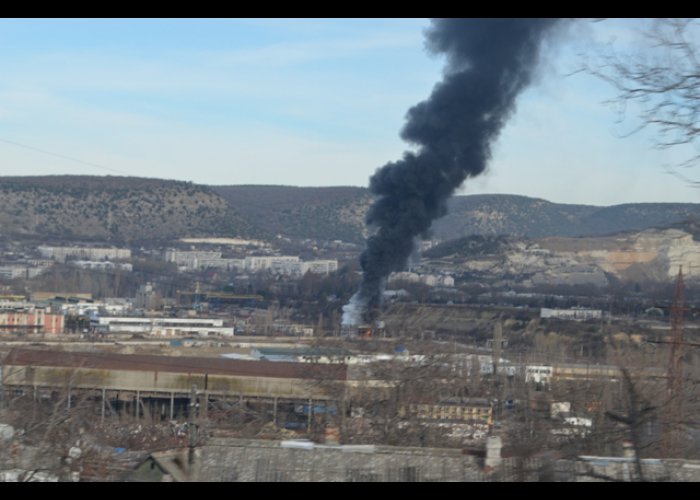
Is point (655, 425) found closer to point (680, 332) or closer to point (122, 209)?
point (680, 332)

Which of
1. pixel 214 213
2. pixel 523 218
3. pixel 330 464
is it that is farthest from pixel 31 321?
pixel 214 213

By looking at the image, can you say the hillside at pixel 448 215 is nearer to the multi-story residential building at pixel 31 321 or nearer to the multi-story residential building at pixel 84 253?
the multi-story residential building at pixel 84 253

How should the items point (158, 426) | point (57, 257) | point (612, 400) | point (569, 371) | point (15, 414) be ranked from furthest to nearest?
point (57, 257) < point (569, 371) < point (158, 426) < point (612, 400) < point (15, 414)

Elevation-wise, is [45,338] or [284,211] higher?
[284,211]

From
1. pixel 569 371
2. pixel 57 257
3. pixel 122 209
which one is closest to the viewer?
pixel 569 371

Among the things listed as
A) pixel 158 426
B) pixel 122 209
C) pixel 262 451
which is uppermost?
pixel 122 209

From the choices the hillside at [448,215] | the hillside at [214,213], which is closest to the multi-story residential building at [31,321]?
the hillside at [448,215]
